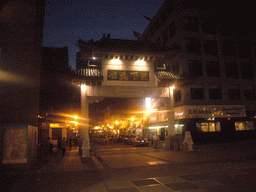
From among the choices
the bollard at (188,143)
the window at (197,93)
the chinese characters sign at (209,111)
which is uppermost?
the window at (197,93)

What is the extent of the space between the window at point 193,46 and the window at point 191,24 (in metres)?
1.87

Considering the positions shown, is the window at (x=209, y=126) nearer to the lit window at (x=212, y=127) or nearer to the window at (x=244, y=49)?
the lit window at (x=212, y=127)

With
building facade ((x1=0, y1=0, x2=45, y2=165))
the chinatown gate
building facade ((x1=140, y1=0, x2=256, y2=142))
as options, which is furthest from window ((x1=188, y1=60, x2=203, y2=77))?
building facade ((x1=0, y1=0, x2=45, y2=165))

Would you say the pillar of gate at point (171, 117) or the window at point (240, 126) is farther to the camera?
the window at point (240, 126)

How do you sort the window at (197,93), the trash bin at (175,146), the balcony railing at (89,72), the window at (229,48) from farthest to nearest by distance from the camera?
1. the window at (229,48)
2. the window at (197,93)
3. the trash bin at (175,146)
4. the balcony railing at (89,72)

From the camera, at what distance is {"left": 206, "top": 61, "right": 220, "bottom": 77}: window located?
30797mm

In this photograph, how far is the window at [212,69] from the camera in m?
30.8

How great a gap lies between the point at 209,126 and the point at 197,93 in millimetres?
5313

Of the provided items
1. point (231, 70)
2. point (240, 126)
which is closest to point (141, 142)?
point (240, 126)

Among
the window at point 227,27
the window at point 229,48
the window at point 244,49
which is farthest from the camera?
the window at point 244,49

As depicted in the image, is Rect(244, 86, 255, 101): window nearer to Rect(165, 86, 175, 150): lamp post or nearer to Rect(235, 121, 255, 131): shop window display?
Rect(235, 121, 255, 131): shop window display

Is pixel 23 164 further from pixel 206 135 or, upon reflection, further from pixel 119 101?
pixel 119 101

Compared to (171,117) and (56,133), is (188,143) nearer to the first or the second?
(171,117)

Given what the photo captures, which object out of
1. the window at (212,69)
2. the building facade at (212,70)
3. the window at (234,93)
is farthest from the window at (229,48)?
the window at (234,93)
